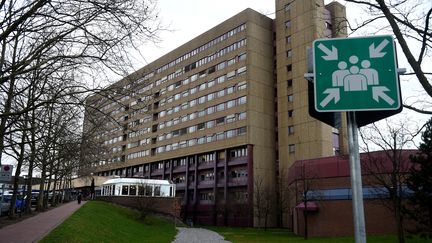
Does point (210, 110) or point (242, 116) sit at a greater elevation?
point (210, 110)

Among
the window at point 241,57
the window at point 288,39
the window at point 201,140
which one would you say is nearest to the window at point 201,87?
the window at point 201,140

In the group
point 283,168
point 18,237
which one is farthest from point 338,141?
point 18,237

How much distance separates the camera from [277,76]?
2874 inches

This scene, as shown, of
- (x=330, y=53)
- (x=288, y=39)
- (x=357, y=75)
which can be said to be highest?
(x=288, y=39)

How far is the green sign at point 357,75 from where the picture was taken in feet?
11.9

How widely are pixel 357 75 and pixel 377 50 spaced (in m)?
0.30

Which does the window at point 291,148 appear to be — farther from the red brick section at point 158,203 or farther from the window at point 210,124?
the red brick section at point 158,203

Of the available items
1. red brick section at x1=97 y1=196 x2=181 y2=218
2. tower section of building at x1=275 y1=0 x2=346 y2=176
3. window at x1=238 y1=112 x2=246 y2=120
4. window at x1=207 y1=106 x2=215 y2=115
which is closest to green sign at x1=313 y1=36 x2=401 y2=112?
red brick section at x1=97 y1=196 x2=181 y2=218

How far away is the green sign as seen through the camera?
11.9 feet

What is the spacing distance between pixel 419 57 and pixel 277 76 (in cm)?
6523

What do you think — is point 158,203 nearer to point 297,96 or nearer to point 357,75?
point 297,96

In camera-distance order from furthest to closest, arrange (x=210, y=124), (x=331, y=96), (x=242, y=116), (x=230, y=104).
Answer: (x=210, y=124), (x=230, y=104), (x=242, y=116), (x=331, y=96)

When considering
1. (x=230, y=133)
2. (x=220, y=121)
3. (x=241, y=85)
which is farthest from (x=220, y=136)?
(x=241, y=85)

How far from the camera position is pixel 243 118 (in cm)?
7125
